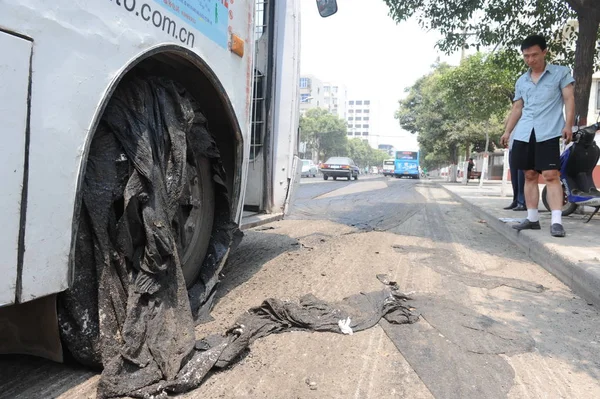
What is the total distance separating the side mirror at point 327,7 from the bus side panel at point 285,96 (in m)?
0.21

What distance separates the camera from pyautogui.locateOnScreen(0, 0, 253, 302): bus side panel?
1.39m

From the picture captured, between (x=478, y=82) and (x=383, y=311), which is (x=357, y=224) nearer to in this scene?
(x=383, y=311)

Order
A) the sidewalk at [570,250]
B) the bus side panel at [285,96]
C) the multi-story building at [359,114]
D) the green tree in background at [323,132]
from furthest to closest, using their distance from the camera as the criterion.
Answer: the multi-story building at [359,114]
the green tree in background at [323,132]
the bus side panel at [285,96]
the sidewalk at [570,250]

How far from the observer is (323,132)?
7425cm

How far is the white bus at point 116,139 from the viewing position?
136 cm

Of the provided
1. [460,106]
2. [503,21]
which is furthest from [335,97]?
[503,21]

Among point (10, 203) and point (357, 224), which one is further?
point (357, 224)

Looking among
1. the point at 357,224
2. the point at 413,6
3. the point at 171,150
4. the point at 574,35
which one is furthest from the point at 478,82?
the point at 171,150

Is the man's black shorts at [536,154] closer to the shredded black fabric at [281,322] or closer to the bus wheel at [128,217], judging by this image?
the shredded black fabric at [281,322]

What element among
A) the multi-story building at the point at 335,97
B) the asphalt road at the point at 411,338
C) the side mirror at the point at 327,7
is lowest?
the asphalt road at the point at 411,338

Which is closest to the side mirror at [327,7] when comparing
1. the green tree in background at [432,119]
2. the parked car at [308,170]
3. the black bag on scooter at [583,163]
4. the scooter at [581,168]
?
the scooter at [581,168]

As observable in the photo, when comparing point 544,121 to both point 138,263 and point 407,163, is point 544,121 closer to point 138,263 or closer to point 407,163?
point 138,263

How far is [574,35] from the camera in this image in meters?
7.65

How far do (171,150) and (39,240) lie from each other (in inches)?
33.3
